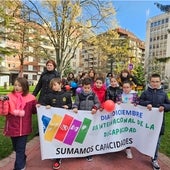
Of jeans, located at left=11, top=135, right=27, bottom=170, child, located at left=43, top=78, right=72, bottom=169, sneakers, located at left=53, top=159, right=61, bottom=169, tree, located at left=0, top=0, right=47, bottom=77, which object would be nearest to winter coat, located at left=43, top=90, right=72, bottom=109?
child, located at left=43, top=78, right=72, bottom=169

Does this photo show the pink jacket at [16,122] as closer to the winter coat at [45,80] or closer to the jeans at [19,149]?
the jeans at [19,149]

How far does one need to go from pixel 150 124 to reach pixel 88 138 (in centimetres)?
121

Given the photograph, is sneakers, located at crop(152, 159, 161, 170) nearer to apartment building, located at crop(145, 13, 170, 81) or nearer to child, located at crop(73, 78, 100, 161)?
child, located at crop(73, 78, 100, 161)

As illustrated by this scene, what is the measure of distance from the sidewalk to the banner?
204 millimetres

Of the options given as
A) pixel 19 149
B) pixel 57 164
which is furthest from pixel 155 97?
pixel 19 149

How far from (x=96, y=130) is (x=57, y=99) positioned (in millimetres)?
939

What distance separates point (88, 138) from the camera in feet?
15.5

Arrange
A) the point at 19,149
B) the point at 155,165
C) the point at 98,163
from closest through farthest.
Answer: the point at 19,149 → the point at 155,165 → the point at 98,163

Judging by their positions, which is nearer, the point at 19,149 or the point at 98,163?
the point at 19,149

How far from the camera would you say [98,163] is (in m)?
4.82

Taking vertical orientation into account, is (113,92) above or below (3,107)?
above

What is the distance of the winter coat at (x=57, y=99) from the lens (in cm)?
471

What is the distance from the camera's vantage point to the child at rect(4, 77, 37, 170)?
4121 mm

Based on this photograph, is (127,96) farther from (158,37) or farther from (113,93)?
(158,37)
